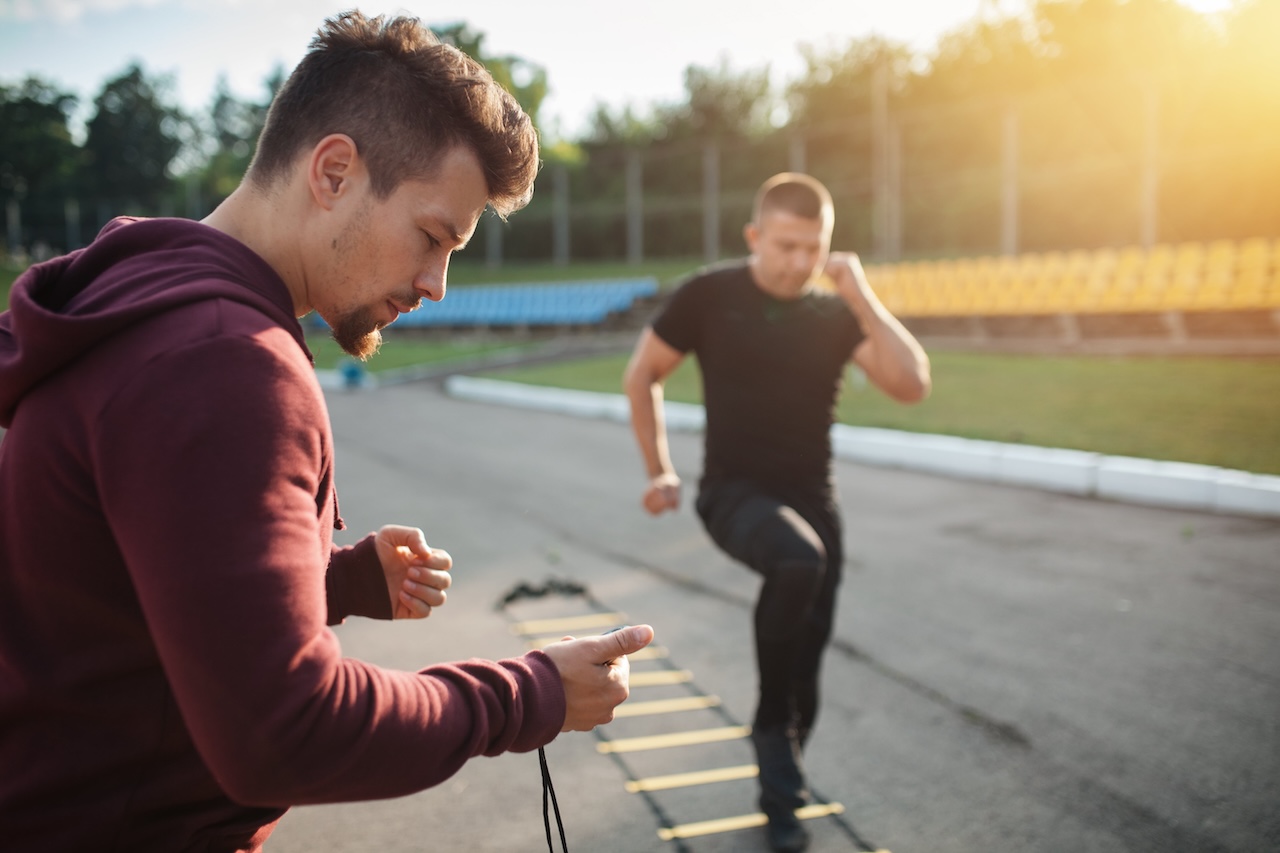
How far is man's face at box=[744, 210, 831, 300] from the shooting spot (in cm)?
425

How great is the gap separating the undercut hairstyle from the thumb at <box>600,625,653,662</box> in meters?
0.77

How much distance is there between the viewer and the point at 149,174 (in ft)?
239

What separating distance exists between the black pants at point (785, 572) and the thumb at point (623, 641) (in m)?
2.08

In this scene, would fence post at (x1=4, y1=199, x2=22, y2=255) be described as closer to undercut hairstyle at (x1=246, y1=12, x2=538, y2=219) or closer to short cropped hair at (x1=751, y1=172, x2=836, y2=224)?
short cropped hair at (x1=751, y1=172, x2=836, y2=224)

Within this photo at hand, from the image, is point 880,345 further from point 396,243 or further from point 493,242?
point 493,242

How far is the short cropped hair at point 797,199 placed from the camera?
429 cm

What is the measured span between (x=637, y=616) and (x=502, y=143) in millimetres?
4394

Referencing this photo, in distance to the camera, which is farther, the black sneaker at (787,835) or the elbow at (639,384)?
the elbow at (639,384)

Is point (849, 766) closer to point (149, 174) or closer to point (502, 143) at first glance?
point (502, 143)

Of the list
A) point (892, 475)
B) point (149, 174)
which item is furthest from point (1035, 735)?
point (149, 174)

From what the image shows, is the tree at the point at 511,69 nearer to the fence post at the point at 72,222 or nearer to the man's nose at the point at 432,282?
the fence post at the point at 72,222

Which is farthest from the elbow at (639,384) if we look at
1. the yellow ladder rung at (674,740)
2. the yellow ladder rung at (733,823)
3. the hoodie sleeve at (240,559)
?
the hoodie sleeve at (240,559)

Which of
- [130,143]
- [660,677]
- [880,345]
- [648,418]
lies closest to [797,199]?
[880,345]

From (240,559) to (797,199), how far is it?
3.60 meters
